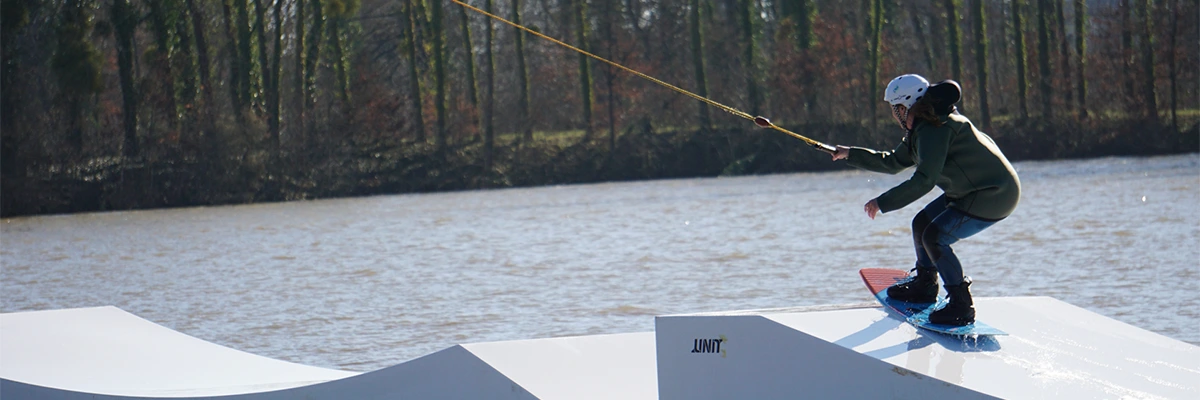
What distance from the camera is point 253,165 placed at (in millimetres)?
37438

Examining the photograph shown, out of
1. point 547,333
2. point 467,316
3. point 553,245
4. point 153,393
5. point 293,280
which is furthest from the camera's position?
point 553,245

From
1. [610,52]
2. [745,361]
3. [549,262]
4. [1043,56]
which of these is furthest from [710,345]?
[1043,56]

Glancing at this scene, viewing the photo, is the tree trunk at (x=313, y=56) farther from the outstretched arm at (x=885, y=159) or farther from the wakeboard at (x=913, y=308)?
the outstretched arm at (x=885, y=159)

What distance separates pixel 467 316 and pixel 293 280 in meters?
5.08

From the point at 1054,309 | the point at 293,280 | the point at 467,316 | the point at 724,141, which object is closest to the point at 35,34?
the point at 724,141

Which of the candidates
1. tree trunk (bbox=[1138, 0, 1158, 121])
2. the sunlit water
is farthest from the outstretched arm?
tree trunk (bbox=[1138, 0, 1158, 121])

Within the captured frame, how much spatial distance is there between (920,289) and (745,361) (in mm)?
1033

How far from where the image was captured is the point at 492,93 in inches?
1702

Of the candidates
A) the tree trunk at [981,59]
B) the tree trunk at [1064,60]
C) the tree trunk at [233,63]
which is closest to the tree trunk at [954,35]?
the tree trunk at [981,59]

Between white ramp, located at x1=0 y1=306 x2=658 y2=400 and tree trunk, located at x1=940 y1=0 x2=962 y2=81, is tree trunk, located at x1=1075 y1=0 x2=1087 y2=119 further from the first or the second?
white ramp, located at x1=0 y1=306 x2=658 y2=400

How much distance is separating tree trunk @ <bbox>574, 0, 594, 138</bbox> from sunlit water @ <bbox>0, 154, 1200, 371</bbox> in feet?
39.8

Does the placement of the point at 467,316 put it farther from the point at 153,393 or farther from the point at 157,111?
the point at 157,111

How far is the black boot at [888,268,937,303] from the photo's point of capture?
6.35 meters

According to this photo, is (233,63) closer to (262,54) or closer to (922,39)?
(262,54)
